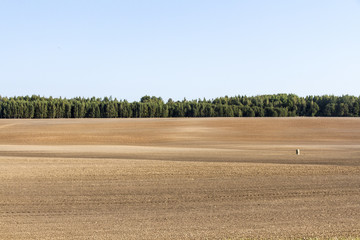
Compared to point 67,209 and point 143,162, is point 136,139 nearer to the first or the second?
point 143,162

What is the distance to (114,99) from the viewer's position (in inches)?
3506

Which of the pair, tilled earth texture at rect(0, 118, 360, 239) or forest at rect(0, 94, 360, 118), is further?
forest at rect(0, 94, 360, 118)

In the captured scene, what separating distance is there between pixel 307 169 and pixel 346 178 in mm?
2632

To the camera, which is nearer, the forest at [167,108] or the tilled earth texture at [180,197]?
the tilled earth texture at [180,197]

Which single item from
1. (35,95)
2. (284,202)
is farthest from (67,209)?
(35,95)

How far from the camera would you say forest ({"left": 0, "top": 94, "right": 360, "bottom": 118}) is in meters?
84.9

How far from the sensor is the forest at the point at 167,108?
84875 millimetres

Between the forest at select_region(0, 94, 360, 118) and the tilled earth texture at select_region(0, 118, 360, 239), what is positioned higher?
the forest at select_region(0, 94, 360, 118)

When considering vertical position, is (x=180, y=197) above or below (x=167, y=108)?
below

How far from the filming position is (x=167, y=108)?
87875 millimetres

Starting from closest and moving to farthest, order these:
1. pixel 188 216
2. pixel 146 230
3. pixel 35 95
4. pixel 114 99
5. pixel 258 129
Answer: pixel 146 230 < pixel 188 216 < pixel 258 129 < pixel 114 99 < pixel 35 95

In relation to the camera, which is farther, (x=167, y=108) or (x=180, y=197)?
(x=167, y=108)

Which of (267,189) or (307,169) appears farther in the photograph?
(307,169)

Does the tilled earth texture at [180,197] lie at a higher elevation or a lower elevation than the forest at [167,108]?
lower
